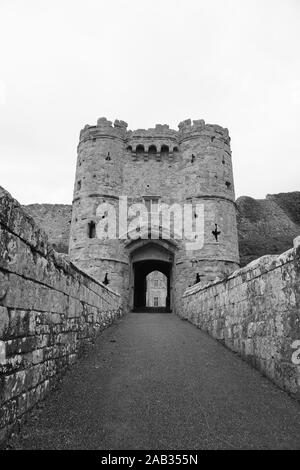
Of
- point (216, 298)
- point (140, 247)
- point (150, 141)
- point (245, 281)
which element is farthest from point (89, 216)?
point (245, 281)

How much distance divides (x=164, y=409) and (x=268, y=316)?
214 centimetres

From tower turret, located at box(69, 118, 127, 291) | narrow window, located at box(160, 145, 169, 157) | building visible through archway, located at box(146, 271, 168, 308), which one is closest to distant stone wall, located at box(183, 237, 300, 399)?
tower turret, located at box(69, 118, 127, 291)

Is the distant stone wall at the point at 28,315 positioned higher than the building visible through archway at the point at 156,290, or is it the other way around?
the building visible through archway at the point at 156,290

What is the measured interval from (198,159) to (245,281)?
14594 mm

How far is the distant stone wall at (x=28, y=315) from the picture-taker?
114 inches

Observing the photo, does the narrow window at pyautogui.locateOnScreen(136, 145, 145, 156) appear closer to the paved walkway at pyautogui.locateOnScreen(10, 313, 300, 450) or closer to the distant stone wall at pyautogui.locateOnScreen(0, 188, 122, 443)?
the paved walkway at pyautogui.locateOnScreen(10, 313, 300, 450)

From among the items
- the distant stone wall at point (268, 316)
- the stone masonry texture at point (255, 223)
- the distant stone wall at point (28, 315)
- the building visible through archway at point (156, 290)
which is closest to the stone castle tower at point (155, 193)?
the stone masonry texture at point (255, 223)

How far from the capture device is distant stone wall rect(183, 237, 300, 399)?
13.7ft

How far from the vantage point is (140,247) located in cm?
1911

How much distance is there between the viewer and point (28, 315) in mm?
3441

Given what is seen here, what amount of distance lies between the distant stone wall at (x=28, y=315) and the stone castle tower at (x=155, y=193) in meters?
13.1

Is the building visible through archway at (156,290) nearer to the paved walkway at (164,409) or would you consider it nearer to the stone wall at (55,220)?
the stone wall at (55,220)
